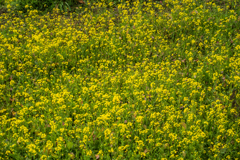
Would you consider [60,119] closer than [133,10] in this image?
Yes

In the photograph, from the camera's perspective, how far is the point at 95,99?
12.7 feet

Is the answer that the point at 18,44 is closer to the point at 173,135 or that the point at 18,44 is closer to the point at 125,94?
the point at 125,94

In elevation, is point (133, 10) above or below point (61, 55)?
above

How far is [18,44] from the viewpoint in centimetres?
543

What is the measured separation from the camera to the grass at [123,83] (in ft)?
10.2

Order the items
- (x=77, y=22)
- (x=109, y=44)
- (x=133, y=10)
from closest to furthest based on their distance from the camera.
→ (x=109, y=44) < (x=77, y=22) < (x=133, y=10)

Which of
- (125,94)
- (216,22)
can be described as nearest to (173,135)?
(125,94)

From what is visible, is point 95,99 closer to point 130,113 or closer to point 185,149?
point 130,113

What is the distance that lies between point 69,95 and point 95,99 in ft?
1.62

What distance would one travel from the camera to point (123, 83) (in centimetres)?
423

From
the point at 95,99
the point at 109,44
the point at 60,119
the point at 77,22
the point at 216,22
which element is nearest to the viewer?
the point at 60,119

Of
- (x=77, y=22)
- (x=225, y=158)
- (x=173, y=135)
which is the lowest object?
(x=225, y=158)

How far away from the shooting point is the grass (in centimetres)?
311

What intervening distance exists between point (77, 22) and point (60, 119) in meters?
3.67
